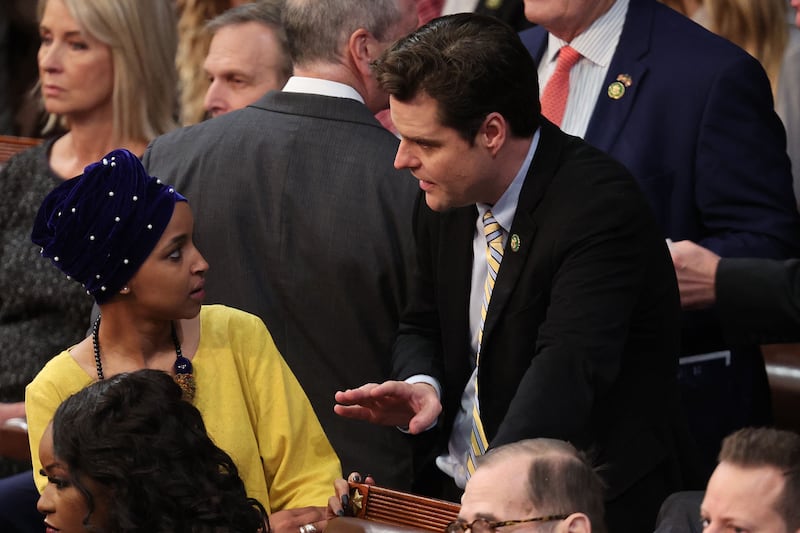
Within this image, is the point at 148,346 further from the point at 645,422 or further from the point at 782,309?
the point at 782,309

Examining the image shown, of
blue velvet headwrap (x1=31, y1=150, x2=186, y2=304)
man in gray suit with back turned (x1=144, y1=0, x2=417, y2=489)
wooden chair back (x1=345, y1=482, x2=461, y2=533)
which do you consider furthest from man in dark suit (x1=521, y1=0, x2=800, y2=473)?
blue velvet headwrap (x1=31, y1=150, x2=186, y2=304)

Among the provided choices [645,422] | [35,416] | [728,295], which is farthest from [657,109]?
[35,416]

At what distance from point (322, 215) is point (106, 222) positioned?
630 mm

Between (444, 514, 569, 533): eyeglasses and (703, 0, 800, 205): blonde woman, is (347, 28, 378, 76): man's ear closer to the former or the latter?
(703, 0, 800, 205): blonde woman

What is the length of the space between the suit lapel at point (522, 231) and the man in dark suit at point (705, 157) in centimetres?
63

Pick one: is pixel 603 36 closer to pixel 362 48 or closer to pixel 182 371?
pixel 362 48

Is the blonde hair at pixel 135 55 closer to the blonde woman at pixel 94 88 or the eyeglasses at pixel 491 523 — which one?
the blonde woman at pixel 94 88

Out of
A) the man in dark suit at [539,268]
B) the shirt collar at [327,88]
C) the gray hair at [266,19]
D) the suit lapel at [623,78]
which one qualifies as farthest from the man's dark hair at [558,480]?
the gray hair at [266,19]

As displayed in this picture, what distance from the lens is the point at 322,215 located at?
11.8 ft

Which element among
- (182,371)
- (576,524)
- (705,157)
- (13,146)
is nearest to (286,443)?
(182,371)

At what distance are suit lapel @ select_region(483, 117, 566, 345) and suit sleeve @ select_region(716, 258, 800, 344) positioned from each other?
1.79ft

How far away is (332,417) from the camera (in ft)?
12.0

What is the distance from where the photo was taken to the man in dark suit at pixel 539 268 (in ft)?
9.45

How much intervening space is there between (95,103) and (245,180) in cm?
117
